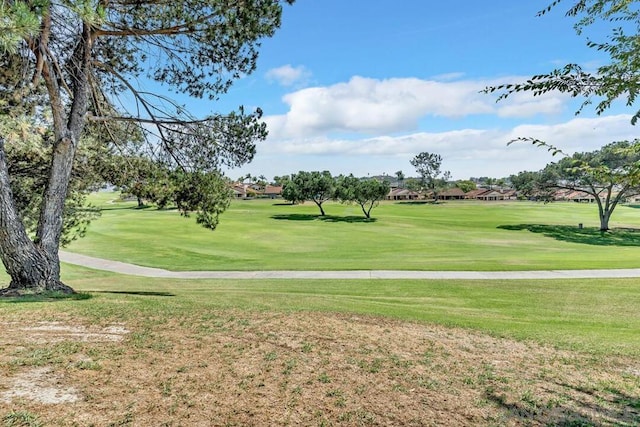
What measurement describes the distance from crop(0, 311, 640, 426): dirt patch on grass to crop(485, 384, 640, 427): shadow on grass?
14mm

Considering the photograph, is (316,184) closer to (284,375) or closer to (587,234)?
(587,234)

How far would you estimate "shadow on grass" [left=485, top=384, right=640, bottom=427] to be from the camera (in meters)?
3.80

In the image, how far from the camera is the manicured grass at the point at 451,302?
7641 mm

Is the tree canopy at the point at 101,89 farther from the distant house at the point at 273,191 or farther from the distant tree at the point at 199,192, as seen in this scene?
the distant house at the point at 273,191

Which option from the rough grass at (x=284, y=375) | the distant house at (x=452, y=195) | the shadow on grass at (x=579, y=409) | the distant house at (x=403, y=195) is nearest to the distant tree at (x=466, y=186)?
the distant house at (x=452, y=195)

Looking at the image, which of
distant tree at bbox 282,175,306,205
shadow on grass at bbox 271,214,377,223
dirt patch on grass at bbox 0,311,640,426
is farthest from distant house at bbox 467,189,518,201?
dirt patch on grass at bbox 0,311,640,426

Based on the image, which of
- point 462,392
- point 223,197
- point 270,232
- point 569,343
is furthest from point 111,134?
point 270,232

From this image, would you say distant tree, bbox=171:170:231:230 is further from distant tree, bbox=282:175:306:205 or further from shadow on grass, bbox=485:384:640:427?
distant tree, bbox=282:175:306:205

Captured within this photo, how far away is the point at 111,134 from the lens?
10828mm

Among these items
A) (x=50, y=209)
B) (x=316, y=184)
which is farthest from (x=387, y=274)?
(x=316, y=184)

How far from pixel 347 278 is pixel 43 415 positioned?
1433 centimetres

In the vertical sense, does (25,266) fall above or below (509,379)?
above

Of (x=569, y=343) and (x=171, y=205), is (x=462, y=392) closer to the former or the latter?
(x=569, y=343)

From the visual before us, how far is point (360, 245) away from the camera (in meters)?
31.5
